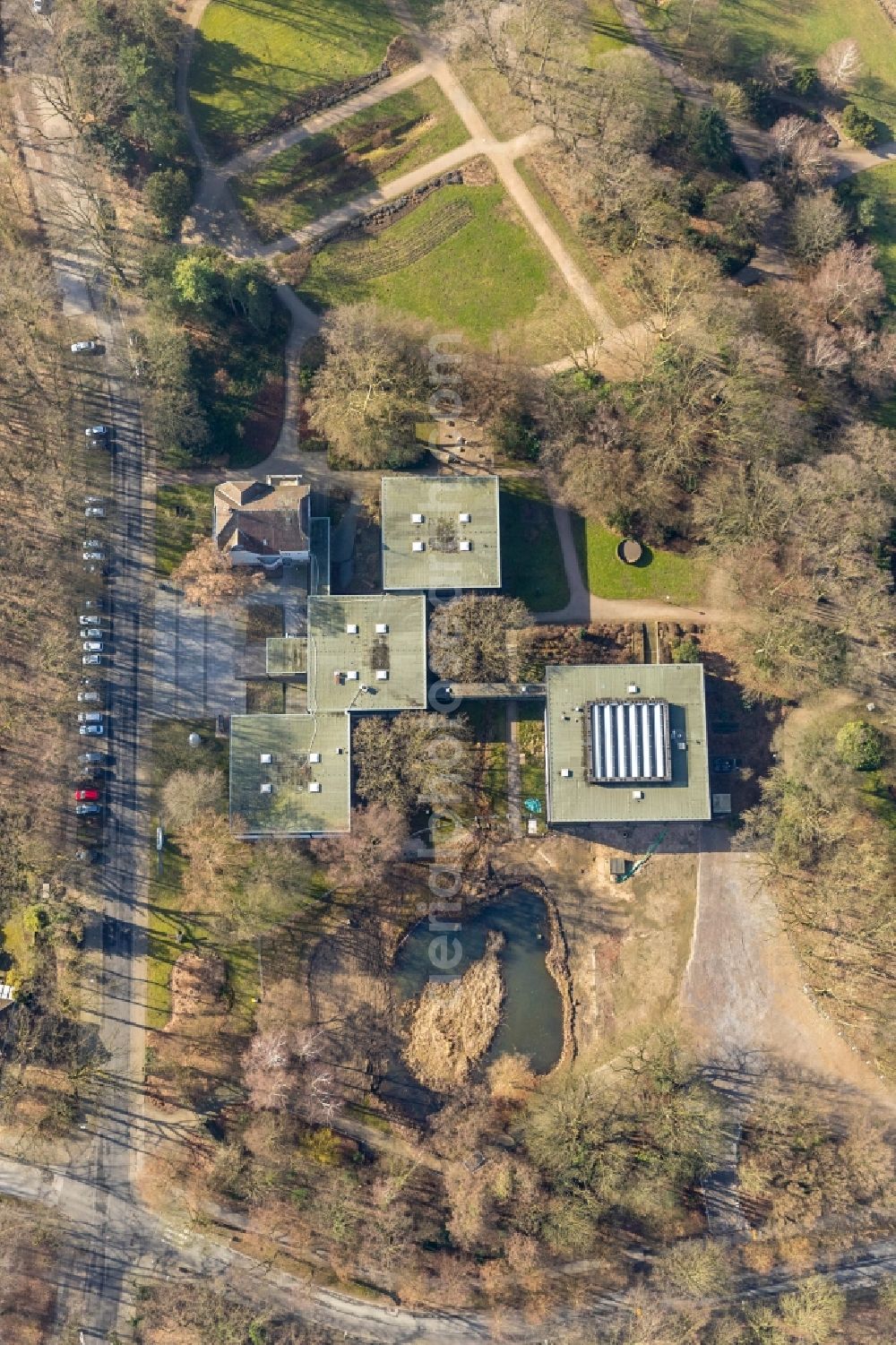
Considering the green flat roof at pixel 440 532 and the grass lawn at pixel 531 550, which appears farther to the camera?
the grass lawn at pixel 531 550

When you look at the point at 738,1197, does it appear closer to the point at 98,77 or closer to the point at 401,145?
the point at 401,145

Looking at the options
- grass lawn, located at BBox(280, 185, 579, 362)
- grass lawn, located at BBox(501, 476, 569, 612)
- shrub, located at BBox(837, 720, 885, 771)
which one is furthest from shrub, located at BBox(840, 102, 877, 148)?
shrub, located at BBox(837, 720, 885, 771)

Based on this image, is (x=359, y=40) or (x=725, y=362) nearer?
(x=725, y=362)

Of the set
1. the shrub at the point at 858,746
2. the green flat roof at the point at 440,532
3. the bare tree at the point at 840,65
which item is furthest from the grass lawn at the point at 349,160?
the shrub at the point at 858,746

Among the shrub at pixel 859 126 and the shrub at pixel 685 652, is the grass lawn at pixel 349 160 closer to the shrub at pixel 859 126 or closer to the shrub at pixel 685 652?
the shrub at pixel 859 126


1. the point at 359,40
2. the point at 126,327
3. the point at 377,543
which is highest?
the point at 359,40

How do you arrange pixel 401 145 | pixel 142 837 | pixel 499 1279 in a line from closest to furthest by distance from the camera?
pixel 499 1279
pixel 142 837
pixel 401 145

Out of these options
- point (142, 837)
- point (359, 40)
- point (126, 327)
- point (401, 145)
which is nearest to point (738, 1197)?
point (142, 837)
